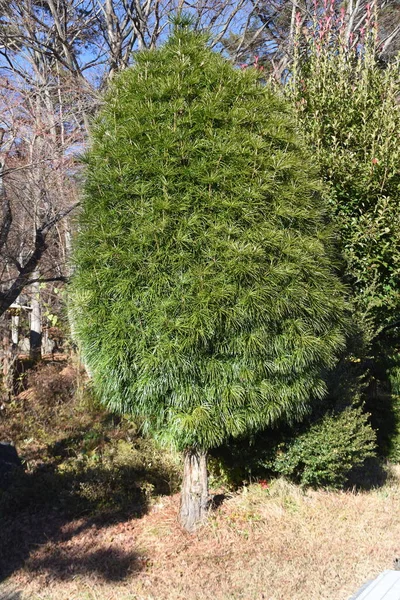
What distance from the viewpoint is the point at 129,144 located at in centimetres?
399

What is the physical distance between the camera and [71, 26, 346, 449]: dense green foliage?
12.3ft

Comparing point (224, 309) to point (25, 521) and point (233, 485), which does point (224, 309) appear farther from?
point (25, 521)

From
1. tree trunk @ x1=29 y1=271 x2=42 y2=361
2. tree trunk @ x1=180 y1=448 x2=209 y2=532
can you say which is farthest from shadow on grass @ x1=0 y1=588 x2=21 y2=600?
tree trunk @ x1=29 y1=271 x2=42 y2=361

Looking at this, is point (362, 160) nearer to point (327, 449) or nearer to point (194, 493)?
point (327, 449)

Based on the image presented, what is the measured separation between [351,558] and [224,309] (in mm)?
2187

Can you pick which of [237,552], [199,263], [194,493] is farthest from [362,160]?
[237,552]

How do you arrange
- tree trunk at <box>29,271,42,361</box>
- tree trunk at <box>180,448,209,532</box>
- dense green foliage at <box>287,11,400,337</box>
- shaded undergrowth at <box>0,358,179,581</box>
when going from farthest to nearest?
tree trunk at <box>29,271,42,361</box>, dense green foliage at <box>287,11,400,337</box>, tree trunk at <box>180,448,209,532</box>, shaded undergrowth at <box>0,358,179,581</box>

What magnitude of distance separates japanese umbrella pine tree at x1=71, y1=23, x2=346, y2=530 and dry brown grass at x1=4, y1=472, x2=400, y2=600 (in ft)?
2.98

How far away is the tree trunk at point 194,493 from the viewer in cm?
461

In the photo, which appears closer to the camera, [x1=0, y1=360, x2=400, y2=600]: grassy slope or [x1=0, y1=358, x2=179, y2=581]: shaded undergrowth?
[x1=0, y1=360, x2=400, y2=600]: grassy slope

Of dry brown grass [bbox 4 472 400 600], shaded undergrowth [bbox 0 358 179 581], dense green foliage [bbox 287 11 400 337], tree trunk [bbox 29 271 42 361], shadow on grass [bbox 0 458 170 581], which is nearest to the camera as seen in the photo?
dry brown grass [bbox 4 472 400 600]

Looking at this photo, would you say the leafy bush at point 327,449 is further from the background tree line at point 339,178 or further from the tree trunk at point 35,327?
the tree trunk at point 35,327

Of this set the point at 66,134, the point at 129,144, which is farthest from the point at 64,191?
the point at 129,144

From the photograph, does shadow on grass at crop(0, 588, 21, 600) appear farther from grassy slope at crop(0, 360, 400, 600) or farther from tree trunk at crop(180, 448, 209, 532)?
tree trunk at crop(180, 448, 209, 532)
